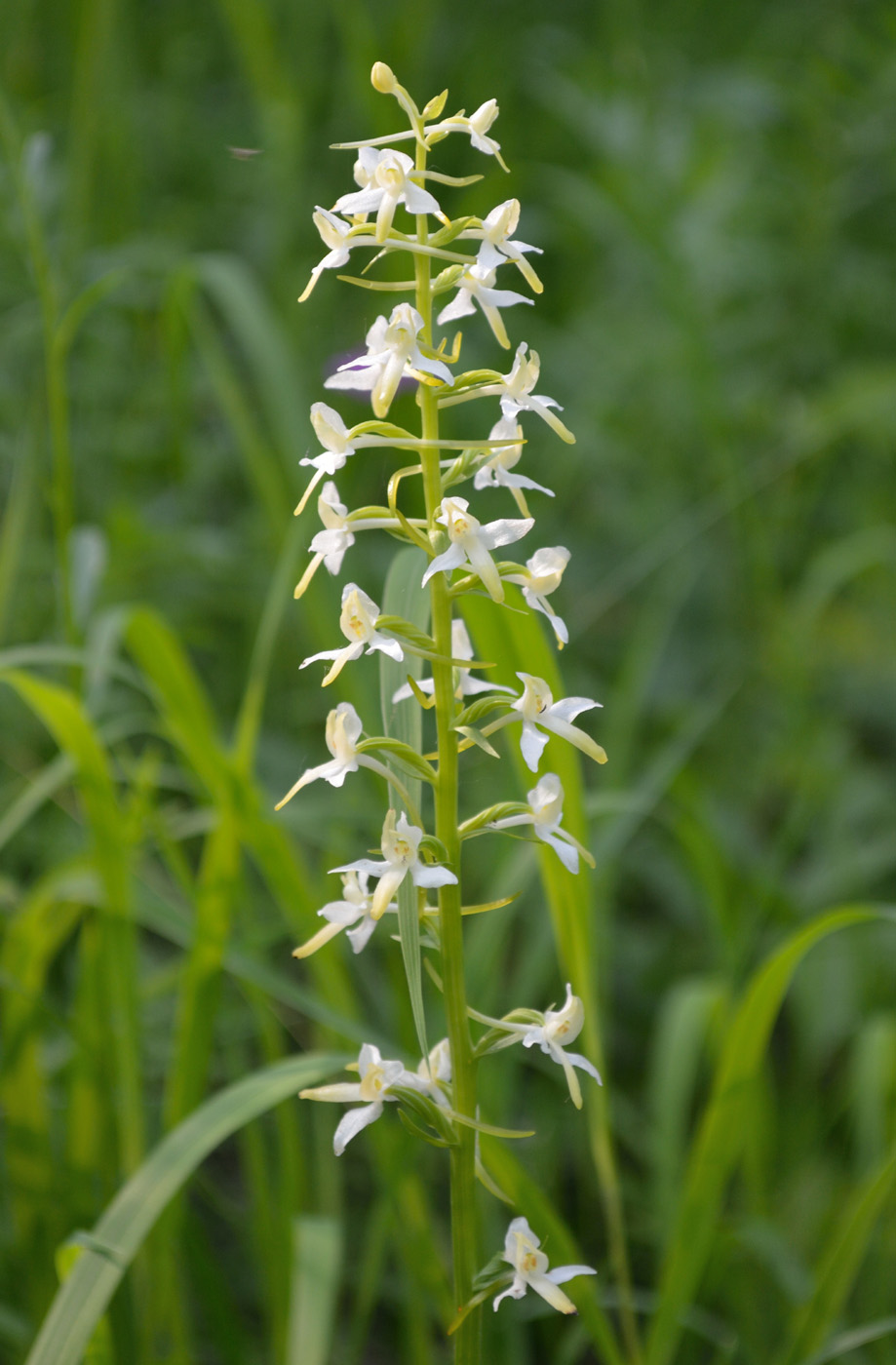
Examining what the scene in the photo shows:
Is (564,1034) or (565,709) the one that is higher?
(565,709)

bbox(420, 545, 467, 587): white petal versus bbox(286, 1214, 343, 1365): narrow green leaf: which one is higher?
bbox(420, 545, 467, 587): white petal

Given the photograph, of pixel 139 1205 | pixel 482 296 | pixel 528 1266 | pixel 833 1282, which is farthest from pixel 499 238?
pixel 833 1282

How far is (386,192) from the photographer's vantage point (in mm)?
975

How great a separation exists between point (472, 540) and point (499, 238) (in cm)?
30

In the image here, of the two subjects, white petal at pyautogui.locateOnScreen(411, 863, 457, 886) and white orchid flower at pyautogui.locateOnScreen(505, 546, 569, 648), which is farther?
white orchid flower at pyautogui.locateOnScreen(505, 546, 569, 648)

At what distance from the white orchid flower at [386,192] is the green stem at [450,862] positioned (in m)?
0.03

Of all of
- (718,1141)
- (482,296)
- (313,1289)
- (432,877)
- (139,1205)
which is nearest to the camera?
(432,877)

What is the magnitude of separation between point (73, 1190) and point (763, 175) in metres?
3.54

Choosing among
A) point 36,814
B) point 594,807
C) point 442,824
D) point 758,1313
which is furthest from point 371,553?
point 442,824

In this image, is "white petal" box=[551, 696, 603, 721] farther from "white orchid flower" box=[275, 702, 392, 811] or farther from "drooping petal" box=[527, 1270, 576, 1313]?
"drooping petal" box=[527, 1270, 576, 1313]

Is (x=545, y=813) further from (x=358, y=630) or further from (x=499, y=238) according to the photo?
(x=499, y=238)

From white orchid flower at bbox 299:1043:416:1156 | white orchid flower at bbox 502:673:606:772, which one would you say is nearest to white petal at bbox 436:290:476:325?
white orchid flower at bbox 502:673:606:772

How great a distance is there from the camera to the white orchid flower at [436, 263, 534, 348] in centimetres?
101

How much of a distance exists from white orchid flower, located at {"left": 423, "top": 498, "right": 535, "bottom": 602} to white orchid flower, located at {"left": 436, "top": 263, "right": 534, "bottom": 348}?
0.16 metres
